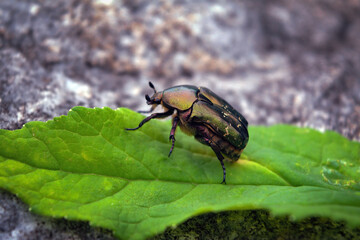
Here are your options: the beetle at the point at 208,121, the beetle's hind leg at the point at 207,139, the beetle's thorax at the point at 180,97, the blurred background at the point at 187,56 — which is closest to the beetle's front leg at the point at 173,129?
the beetle at the point at 208,121

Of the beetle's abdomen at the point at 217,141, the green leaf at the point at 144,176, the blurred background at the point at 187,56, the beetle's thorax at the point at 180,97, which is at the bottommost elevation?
the green leaf at the point at 144,176

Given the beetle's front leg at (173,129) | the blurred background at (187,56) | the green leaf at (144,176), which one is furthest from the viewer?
the blurred background at (187,56)

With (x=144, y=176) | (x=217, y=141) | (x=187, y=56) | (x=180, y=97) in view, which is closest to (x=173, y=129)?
(x=180, y=97)

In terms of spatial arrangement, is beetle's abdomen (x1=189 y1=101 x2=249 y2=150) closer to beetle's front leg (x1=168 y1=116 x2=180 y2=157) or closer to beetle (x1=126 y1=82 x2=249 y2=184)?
beetle (x1=126 y1=82 x2=249 y2=184)

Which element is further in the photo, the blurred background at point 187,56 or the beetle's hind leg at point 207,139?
the blurred background at point 187,56

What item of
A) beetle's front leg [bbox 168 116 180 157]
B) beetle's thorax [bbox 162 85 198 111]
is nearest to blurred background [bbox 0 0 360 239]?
beetle's thorax [bbox 162 85 198 111]

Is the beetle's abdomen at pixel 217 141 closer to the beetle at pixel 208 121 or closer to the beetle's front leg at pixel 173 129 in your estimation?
the beetle at pixel 208 121

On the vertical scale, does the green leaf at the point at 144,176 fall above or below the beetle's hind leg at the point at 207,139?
below
